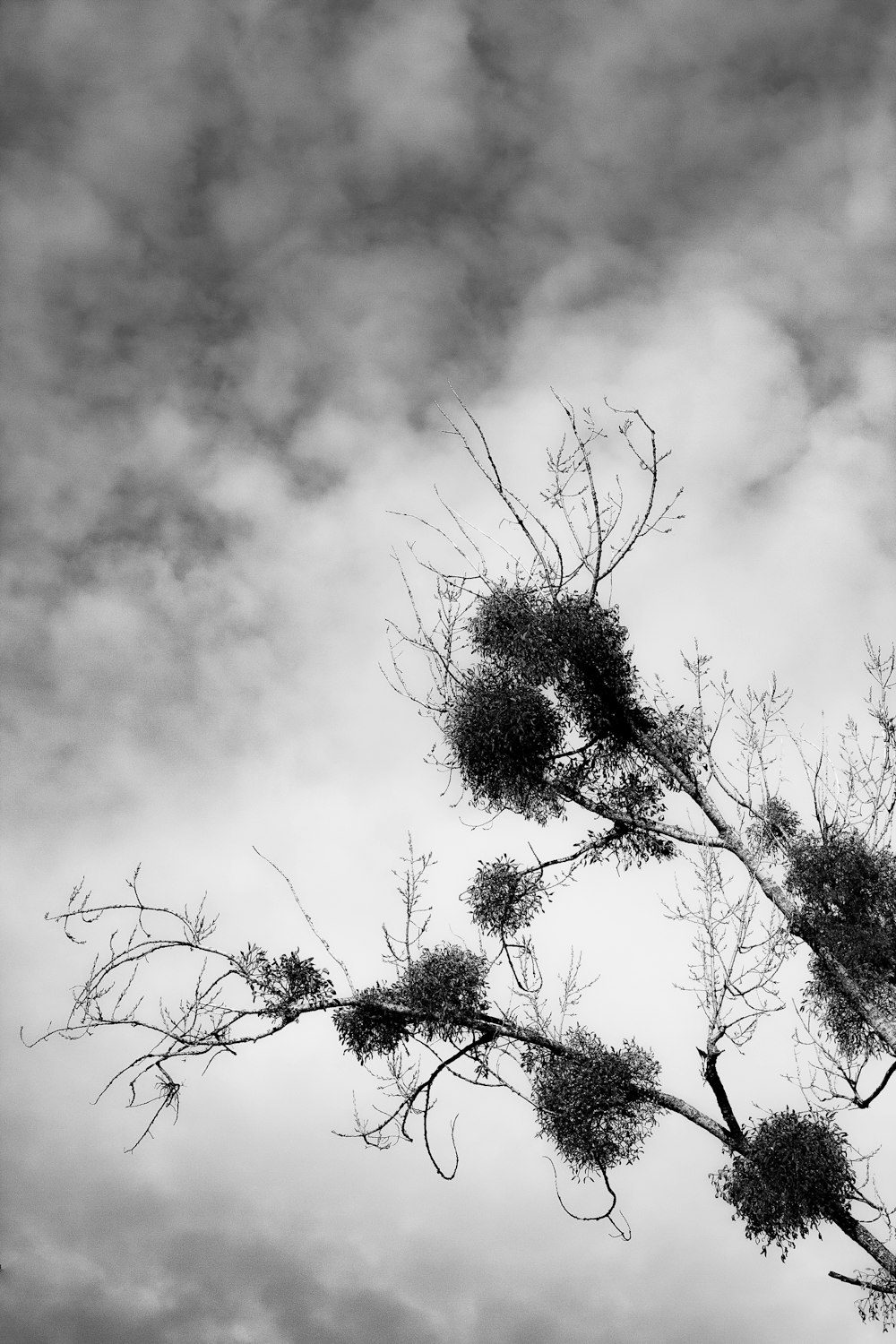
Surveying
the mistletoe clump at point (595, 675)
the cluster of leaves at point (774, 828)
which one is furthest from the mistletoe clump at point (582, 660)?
the cluster of leaves at point (774, 828)

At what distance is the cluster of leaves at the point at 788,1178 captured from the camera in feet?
23.7

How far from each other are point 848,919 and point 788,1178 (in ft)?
8.19

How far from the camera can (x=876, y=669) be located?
971 cm

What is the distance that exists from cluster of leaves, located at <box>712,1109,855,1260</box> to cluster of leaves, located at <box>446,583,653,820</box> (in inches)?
134

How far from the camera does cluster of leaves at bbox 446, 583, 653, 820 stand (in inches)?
366

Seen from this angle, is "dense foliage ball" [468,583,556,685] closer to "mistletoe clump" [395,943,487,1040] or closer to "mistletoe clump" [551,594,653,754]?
"mistletoe clump" [551,594,653,754]

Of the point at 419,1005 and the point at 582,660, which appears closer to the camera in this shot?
the point at 419,1005

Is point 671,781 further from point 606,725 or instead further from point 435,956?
point 435,956

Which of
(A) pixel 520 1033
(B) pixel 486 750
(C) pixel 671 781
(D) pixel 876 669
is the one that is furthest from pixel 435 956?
(D) pixel 876 669

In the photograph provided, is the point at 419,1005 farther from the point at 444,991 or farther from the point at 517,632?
the point at 517,632

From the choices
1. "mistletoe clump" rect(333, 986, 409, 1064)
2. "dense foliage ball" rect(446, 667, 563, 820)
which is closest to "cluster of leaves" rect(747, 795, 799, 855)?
"dense foliage ball" rect(446, 667, 563, 820)

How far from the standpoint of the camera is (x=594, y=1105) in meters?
7.88

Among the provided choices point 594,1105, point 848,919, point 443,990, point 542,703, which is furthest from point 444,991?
point 848,919

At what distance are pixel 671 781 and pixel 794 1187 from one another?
3.51 metres
